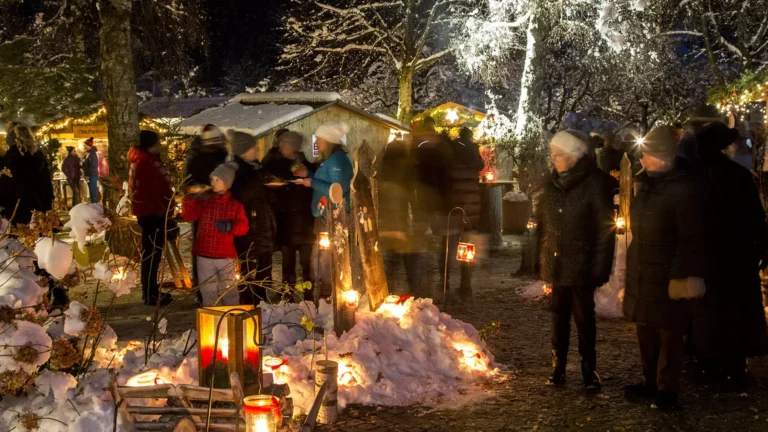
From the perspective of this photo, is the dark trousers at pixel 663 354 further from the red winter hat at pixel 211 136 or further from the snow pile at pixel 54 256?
the red winter hat at pixel 211 136

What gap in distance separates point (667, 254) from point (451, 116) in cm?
2113

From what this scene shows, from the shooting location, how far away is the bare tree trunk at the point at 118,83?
1170 cm

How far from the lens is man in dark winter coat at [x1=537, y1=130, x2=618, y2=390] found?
5223mm

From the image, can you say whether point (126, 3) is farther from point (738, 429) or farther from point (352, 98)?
point (352, 98)

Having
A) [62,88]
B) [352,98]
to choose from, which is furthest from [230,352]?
[352,98]

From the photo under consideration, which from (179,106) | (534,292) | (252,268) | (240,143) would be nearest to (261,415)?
(252,268)

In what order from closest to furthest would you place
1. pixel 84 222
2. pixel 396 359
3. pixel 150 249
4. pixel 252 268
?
pixel 84 222
pixel 396 359
pixel 252 268
pixel 150 249

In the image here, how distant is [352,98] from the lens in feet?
119

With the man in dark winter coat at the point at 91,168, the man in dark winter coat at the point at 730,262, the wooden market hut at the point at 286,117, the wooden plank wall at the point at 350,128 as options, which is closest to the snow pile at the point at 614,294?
the man in dark winter coat at the point at 730,262

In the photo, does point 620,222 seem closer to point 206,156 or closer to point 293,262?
point 293,262

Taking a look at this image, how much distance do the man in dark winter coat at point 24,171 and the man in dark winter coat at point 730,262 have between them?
6.79 m

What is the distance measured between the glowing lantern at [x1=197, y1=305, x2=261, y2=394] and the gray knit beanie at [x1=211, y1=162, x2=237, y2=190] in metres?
2.35

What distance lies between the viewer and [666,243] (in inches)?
189

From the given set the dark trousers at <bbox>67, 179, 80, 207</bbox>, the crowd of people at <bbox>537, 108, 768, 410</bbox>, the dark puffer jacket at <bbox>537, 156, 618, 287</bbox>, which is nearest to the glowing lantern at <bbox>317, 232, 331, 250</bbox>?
the crowd of people at <bbox>537, 108, 768, 410</bbox>
